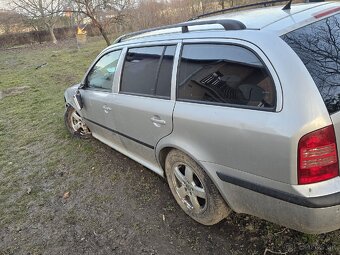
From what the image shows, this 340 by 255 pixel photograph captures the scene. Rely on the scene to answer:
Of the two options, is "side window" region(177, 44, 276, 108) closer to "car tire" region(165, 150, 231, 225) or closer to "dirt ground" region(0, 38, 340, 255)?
"car tire" region(165, 150, 231, 225)

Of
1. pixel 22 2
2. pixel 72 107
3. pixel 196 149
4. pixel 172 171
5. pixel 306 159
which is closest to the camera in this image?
pixel 306 159

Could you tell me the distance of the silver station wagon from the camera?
197 centimetres

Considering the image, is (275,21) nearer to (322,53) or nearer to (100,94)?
(322,53)

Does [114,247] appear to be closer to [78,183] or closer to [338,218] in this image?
[78,183]

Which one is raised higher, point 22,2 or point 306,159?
point 22,2

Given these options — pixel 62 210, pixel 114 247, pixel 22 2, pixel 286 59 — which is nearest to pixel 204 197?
pixel 114 247

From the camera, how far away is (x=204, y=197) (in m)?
2.76

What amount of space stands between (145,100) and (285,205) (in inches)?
61.2

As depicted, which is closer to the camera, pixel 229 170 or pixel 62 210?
pixel 229 170

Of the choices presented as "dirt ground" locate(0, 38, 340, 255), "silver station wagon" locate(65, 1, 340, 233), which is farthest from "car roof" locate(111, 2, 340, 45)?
"dirt ground" locate(0, 38, 340, 255)

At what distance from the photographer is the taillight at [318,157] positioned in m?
1.93

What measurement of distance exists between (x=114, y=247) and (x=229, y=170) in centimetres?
129

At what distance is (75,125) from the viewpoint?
5363mm

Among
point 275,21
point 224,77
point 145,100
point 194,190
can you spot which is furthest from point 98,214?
point 275,21
